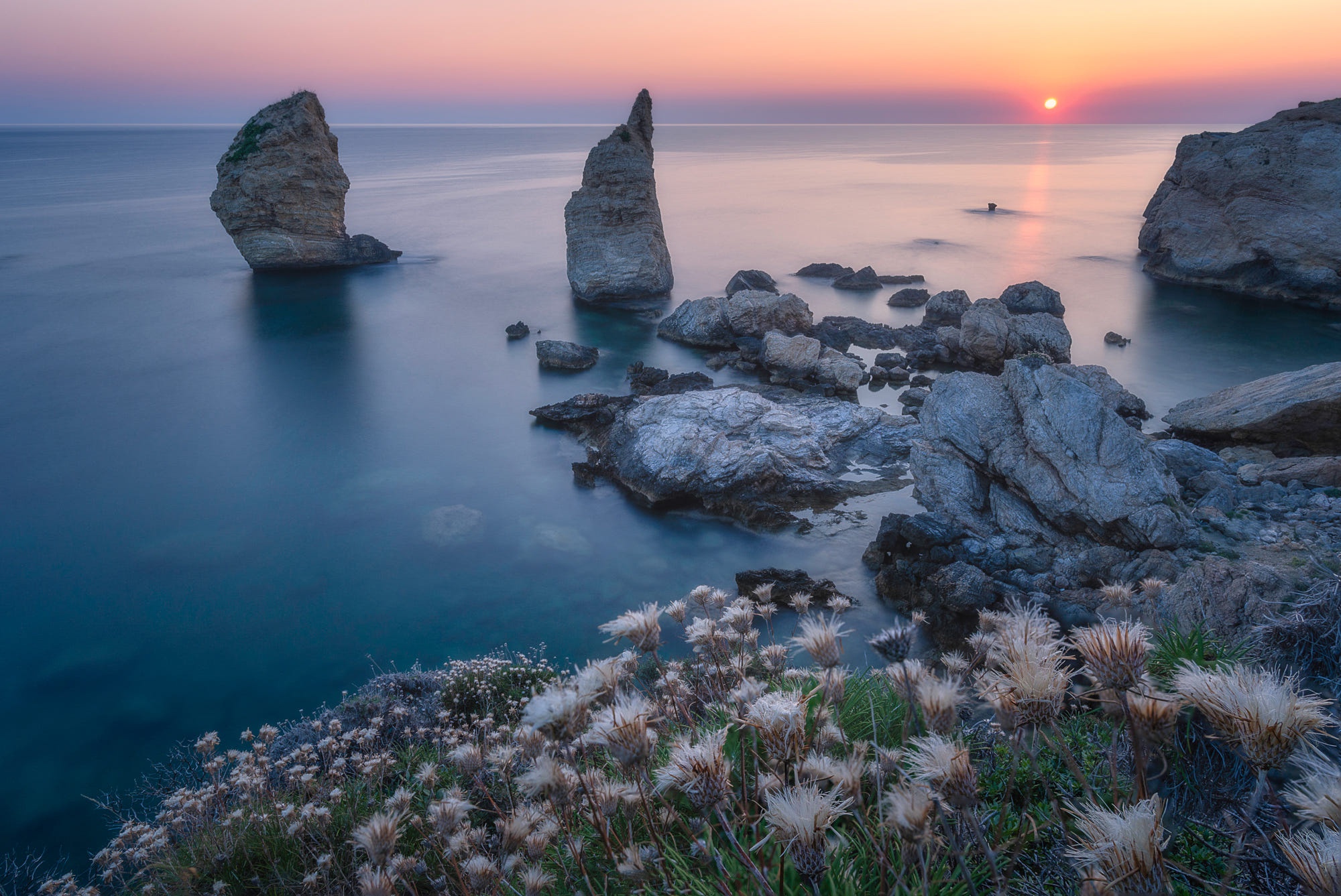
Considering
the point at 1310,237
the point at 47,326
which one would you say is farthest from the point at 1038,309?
the point at 47,326

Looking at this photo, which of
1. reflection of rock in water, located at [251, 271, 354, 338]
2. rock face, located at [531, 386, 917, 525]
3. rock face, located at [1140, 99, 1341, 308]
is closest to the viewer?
rock face, located at [531, 386, 917, 525]

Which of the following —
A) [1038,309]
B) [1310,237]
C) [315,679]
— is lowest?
[315,679]

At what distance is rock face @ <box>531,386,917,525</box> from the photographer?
563 inches

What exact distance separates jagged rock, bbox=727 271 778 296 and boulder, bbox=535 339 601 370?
9837 mm

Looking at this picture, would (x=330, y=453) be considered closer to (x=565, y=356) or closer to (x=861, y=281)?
(x=565, y=356)

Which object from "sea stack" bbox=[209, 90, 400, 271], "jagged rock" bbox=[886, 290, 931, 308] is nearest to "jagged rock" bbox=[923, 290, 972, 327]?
"jagged rock" bbox=[886, 290, 931, 308]

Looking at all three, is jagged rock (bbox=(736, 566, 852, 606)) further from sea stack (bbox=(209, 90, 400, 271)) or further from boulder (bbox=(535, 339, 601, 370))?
sea stack (bbox=(209, 90, 400, 271))

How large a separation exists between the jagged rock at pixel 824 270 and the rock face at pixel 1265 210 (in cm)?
1554

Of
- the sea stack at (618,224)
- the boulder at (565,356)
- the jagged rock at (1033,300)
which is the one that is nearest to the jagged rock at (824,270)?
the sea stack at (618,224)

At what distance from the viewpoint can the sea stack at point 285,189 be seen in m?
31.8

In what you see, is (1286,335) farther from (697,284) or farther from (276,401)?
(276,401)

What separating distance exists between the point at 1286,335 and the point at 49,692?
35.9 meters

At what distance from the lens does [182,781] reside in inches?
316

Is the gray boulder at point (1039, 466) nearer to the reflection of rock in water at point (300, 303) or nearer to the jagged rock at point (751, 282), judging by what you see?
the jagged rock at point (751, 282)
